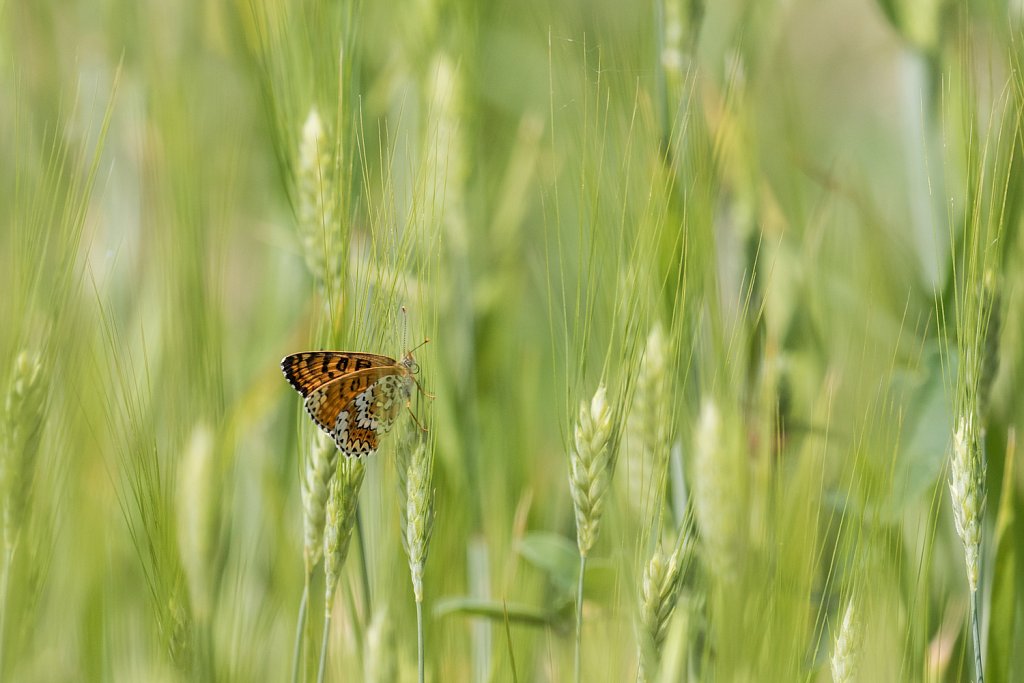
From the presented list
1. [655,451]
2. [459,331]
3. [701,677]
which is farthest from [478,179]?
[701,677]

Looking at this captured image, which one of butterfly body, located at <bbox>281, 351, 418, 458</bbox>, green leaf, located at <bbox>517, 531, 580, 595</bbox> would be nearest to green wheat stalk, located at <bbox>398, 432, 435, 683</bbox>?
butterfly body, located at <bbox>281, 351, 418, 458</bbox>

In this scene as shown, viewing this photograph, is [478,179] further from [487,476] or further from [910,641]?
[910,641]

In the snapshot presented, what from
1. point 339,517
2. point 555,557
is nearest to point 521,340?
point 555,557

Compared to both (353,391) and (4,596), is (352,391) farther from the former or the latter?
(4,596)

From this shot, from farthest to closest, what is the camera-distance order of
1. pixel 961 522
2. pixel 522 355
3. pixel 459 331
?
pixel 522 355 < pixel 459 331 < pixel 961 522

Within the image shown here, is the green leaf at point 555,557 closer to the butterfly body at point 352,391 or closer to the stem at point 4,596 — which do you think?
the butterfly body at point 352,391

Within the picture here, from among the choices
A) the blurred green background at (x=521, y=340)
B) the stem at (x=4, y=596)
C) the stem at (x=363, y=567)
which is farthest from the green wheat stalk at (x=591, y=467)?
the stem at (x=4, y=596)

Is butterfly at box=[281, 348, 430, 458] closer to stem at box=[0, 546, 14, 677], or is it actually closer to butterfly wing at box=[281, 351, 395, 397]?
butterfly wing at box=[281, 351, 395, 397]
